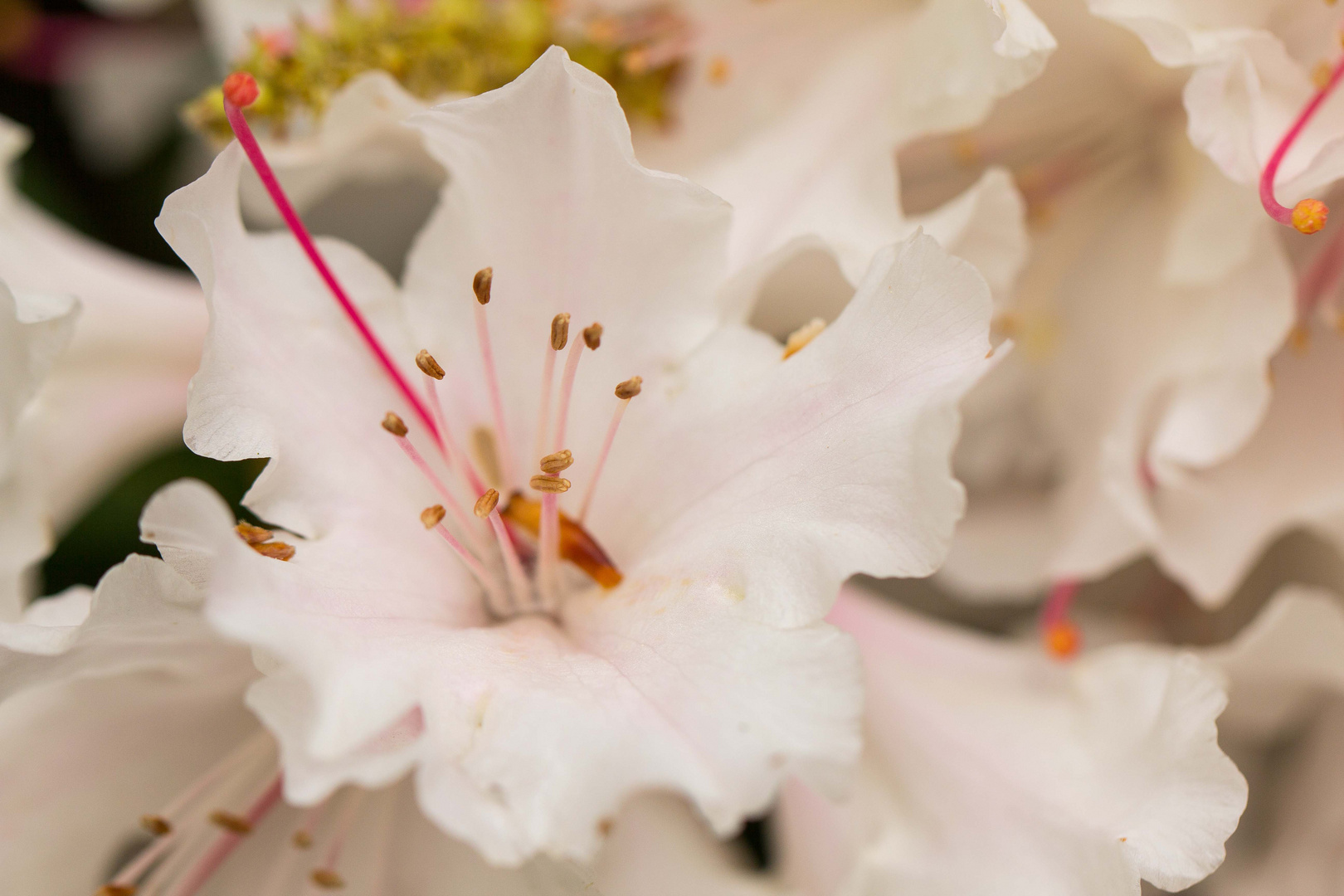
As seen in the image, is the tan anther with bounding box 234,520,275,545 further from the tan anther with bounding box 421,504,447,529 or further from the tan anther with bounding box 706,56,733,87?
the tan anther with bounding box 706,56,733,87

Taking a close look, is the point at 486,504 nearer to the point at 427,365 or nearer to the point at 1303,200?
the point at 427,365

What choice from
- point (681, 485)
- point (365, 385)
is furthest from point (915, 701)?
point (365, 385)

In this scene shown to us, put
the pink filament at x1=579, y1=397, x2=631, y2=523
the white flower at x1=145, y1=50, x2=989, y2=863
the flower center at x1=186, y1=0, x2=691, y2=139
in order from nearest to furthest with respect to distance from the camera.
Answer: the white flower at x1=145, y1=50, x2=989, y2=863, the pink filament at x1=579, y1=397, x2=631, y2=523, the flower center at x1=186, y1=0, x2=691, y2=139

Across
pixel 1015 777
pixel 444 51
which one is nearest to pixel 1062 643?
pixel 1015 777

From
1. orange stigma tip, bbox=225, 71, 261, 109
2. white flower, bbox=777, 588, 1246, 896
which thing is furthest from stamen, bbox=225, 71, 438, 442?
white flower, bbox=777, 588, 1246, 896

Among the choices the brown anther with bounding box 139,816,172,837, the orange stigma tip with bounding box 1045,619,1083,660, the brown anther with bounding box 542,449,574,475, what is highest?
the brown anther with bounding box 542,449,574,475

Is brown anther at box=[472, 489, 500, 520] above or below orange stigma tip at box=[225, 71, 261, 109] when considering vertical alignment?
below
